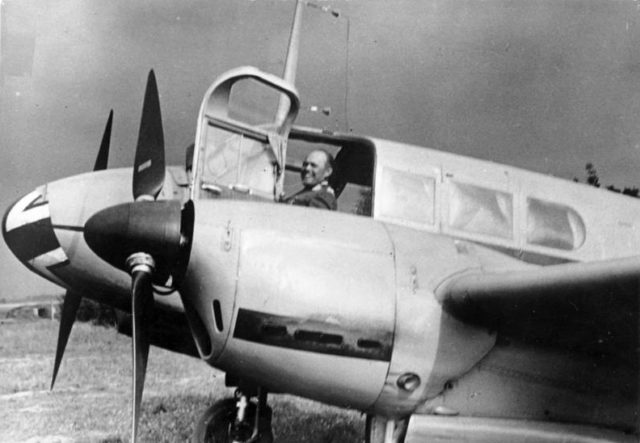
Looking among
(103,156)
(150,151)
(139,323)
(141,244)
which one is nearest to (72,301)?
(103,156)

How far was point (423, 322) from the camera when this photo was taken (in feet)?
15.0

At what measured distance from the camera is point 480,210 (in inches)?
228

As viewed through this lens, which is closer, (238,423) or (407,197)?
(407,197)

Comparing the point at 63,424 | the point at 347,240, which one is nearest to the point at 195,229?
the point at 347,240

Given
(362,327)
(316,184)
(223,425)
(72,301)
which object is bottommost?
(223,425)

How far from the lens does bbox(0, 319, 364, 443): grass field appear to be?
848 centimetres

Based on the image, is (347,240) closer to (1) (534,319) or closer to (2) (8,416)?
(1) (534,319)

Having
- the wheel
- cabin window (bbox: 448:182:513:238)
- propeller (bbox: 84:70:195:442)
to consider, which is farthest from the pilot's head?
the wheel

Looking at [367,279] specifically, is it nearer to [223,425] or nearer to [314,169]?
[314,169]

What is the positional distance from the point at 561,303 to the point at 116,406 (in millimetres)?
8597

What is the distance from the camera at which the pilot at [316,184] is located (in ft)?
17.6

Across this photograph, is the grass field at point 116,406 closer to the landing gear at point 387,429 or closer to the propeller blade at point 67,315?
the propeller blade at point 67,315

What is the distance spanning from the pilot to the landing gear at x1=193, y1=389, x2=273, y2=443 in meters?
2.14

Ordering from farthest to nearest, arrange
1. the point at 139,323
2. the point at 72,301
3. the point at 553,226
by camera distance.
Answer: the point at 72,301
the point at 553,226
the point at 139,323
